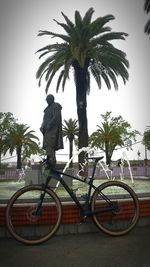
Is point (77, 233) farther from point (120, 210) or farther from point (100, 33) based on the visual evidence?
point (100, 33)

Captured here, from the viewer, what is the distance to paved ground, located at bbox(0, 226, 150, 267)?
10.4 feet

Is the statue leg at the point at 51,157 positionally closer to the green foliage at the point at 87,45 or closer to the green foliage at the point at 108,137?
the green foliage at the point at 87,45

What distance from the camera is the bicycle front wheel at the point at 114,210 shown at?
163 inches

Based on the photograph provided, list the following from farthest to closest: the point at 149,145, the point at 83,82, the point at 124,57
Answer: the point at 149,145, the point at 83,82, the point at 124,57

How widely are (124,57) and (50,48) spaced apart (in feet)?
18.1

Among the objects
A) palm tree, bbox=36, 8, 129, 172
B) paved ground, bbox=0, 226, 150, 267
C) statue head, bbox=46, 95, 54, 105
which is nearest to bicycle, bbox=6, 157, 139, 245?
paved ground, bbox=0, 226, 150, 267

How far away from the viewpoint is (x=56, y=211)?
412 cm

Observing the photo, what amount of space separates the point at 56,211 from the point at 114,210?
2.56 ft

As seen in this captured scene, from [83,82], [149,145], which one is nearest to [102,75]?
[83,82]

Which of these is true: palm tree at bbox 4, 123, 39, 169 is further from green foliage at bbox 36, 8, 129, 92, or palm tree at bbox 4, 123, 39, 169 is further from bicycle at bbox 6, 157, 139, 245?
bicycle at bbox 6, 157, 139, 245

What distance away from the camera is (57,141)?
584cm

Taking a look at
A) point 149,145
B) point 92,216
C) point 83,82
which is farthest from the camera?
point 149,145

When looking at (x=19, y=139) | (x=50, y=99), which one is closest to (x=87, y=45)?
(x=50, y=99)

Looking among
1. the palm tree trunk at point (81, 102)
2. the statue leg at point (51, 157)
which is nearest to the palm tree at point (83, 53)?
the palm tree trunk at point (81, 102)
